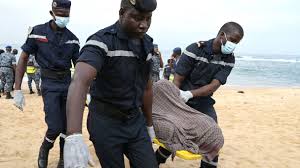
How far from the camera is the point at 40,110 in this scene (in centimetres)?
1061

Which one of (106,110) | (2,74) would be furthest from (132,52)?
(2,74)

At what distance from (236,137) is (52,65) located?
447cm

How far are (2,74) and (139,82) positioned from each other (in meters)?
11.7

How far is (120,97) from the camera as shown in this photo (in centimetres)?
278

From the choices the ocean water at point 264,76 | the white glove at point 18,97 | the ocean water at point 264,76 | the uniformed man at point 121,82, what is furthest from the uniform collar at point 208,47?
the ocean water at point 264,76

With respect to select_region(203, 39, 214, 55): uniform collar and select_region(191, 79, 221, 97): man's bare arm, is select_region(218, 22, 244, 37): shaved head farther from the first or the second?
select_region(191, 79, 221, 97): man's bare arm

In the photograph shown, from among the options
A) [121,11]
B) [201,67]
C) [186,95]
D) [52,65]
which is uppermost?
[121,11]

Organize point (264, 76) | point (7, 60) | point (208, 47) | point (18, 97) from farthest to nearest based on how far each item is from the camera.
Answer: point (264, 76)
point (7, 60)
point (18, 97)
point (208, 47)

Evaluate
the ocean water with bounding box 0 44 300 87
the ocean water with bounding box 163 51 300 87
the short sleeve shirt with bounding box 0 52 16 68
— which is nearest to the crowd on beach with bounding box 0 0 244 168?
the short sleeve shirt with bounding box 0 52 16 68

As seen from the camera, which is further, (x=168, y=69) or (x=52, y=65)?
(x=168, y=69)

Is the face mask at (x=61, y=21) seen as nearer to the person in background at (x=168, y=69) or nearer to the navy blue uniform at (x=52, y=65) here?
the navy blue uniform at (x=52, y=65)

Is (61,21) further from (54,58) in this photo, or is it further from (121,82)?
(121,82)

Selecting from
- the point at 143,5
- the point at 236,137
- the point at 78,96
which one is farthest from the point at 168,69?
the point at 78,96

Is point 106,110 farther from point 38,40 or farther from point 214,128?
point 38,40
